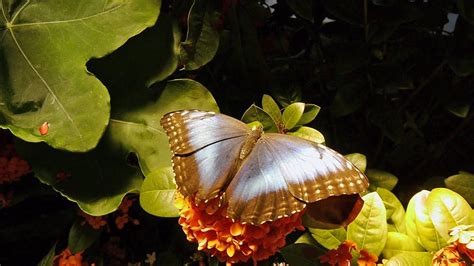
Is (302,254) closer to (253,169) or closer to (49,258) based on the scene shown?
(253,169)

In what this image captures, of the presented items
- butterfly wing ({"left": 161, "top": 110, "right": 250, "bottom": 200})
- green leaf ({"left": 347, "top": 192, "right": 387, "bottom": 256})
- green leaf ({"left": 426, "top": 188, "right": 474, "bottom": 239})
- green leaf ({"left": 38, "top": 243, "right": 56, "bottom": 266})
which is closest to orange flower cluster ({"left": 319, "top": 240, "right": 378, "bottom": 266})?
green leaf ({"left": 347, "top": 192, "right": 387, "bottom": 256})

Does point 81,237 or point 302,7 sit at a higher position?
point 302,7

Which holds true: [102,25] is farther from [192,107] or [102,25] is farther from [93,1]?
[192,107]

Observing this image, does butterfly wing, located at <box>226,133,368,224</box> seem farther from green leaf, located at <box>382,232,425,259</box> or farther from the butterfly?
green leaf, located at <box>382,232,425,259</box>

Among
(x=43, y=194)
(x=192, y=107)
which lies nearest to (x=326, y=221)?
(x=192, y=107)

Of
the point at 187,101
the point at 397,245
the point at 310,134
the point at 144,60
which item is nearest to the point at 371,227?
the point at 397,245
